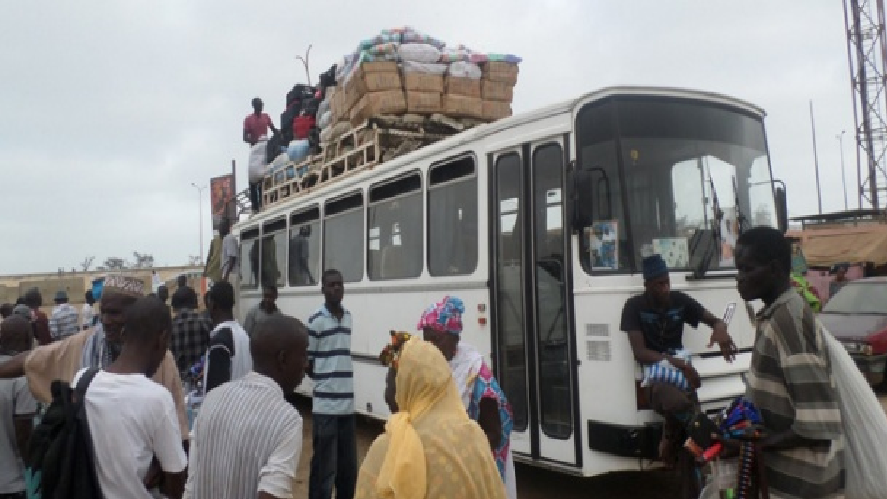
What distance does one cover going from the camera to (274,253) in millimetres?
11586

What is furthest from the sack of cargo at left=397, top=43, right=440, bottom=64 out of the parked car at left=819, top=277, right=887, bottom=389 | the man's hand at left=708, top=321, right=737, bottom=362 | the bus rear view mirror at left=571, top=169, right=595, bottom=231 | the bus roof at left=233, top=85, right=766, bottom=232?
the parked car at left=819, top=277, right=887, bottom=389

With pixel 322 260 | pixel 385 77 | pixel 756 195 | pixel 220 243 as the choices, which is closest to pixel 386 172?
pixel 385 77

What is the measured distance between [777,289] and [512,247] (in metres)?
3.43

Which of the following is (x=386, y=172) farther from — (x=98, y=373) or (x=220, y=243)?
(x=220, y=243)

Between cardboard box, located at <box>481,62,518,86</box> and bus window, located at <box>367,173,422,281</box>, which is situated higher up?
cardboard box, located at <box>481,62,518,86</box>

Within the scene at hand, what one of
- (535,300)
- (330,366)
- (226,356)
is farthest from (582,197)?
(226,356)

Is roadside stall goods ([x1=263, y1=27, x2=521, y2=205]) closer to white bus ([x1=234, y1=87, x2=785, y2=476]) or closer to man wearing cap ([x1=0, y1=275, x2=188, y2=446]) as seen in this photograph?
white bus ([x1=234, y1=87, x2=785, y2=476])

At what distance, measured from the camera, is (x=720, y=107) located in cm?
604

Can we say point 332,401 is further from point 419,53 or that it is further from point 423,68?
point 419,53

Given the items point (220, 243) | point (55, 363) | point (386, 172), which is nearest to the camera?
point (55, 363)

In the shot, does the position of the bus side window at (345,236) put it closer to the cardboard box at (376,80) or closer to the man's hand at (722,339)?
the cardboard box at (376,80)

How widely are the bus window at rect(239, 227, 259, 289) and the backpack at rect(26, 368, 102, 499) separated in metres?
9.98

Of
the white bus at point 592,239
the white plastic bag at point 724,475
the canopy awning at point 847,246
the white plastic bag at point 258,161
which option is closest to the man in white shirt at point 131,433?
the white plastic bag at point 724,475

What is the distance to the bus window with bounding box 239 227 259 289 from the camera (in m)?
12.5
